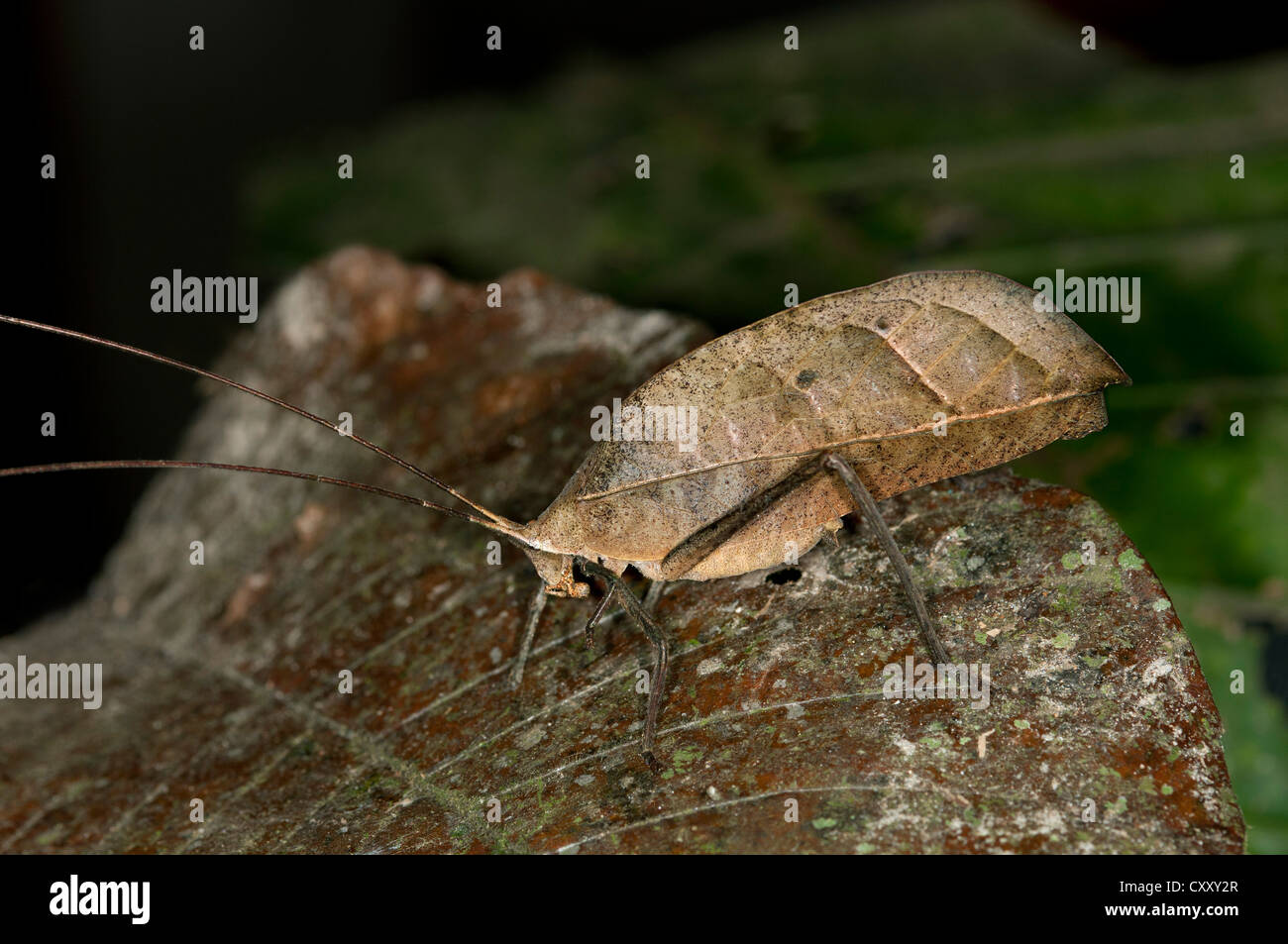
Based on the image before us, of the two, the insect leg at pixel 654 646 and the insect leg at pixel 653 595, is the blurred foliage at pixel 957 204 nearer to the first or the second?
the insect leg at pixel 653 595

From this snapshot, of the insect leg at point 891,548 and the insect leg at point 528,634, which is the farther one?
the insect leg at point 528,634

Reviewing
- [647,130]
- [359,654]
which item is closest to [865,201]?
[647,130]

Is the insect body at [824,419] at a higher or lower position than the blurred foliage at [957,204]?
lower

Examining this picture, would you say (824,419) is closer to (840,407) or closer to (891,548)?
(840,407)

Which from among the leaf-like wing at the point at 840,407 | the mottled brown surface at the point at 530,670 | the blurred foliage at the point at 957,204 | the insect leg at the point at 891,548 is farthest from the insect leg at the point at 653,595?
the blurred foliage at the point at 957,204

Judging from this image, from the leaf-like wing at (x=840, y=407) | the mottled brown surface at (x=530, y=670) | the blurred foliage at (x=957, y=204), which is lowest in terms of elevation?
the mottled brown surface at (x=530, y=670)

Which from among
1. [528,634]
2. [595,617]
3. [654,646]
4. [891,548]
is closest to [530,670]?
[528,634]
